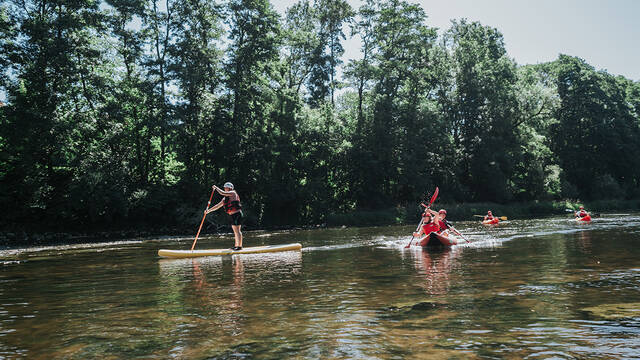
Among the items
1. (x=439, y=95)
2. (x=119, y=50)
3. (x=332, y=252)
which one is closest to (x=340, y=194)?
(x=439, y=95)

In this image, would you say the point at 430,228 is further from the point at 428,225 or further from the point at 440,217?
the point at 440,217

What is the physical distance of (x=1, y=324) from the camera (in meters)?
6.22

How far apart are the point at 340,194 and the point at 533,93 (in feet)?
82.2

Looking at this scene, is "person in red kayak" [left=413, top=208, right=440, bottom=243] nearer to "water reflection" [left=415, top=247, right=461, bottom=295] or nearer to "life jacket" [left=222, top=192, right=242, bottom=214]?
"water reflection" [left=415, top=247, right=461, bottom=295]

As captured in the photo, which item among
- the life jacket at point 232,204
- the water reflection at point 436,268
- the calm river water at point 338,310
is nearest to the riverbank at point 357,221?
the life jacket at point 232,204

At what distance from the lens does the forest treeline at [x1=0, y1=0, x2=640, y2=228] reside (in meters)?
29.9

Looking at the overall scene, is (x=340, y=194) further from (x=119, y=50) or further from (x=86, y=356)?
(x=86, y=356)

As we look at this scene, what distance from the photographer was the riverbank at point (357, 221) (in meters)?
27.5

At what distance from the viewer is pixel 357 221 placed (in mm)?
38500

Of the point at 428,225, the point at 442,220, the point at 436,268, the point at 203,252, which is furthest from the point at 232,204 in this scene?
the point at 442,220

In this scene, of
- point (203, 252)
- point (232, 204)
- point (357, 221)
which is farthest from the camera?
point (357, 221)

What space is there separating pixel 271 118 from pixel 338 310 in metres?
34.2

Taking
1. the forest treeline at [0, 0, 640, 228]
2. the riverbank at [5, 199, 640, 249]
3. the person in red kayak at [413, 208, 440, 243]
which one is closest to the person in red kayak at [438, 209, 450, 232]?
the person in red kayak at [413, 208, 440, 243]

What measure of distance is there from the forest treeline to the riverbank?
1206 millimetres
